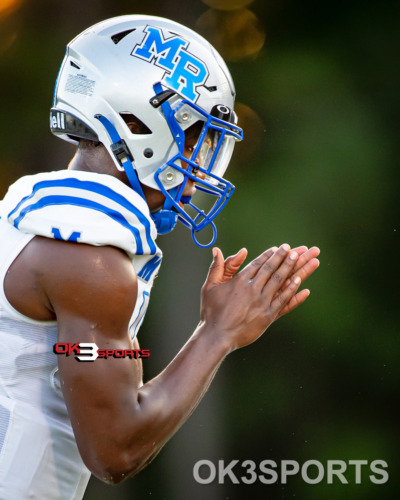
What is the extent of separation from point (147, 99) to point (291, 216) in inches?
81.9

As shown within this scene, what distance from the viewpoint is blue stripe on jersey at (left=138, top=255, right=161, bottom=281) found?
1657 millimetres

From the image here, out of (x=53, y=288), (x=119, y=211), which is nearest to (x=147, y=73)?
(x=119, y=211)

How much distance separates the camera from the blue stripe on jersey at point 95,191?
4.93 ft

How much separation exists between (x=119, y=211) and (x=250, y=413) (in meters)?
2.35

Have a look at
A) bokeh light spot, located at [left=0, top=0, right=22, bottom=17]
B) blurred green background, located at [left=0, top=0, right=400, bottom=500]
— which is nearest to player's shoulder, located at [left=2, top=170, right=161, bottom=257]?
blurred green background, located at [left=0, top=0, right=400, bottom=500]

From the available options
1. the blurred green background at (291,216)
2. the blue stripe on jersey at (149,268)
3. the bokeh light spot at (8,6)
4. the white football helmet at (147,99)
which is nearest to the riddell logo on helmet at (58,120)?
the white football helmet at (147,99)

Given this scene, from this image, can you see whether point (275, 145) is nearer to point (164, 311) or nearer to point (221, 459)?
point (164, 311)

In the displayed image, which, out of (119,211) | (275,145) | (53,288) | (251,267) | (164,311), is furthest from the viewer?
(275,145)

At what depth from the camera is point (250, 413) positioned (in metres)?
3.66

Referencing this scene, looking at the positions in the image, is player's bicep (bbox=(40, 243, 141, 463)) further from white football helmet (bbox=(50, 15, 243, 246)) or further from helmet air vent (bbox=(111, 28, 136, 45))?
helmet air vent (bbox=(111, 28, 136, 45))

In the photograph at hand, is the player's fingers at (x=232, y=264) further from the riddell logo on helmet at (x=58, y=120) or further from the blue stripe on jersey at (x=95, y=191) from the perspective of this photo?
the riddell logo on helmet at (x=58, y=120)

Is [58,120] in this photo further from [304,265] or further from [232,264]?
[304,265]

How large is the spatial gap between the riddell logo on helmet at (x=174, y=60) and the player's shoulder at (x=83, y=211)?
325mm

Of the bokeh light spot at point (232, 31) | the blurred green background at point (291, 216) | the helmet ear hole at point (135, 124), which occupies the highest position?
the bokeh light spot at point (232, 31)
